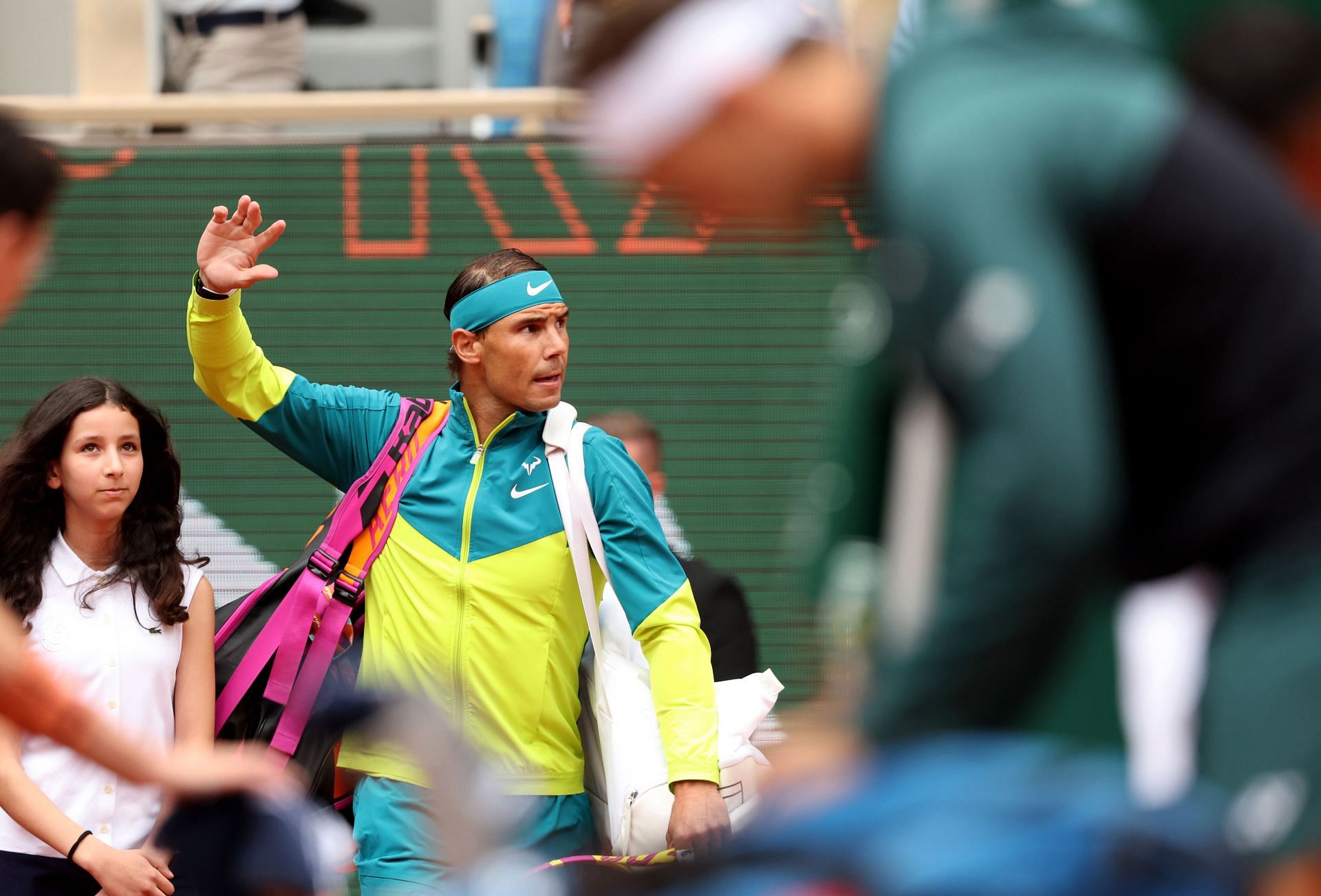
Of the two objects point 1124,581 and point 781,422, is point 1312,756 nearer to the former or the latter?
point 1124,581

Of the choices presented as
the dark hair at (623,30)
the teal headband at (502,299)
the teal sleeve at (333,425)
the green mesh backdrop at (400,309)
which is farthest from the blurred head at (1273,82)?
the green mesh backdrop at (400,309)

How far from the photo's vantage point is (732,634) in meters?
5.74

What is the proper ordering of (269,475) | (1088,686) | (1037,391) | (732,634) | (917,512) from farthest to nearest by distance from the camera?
(269,475) < (732,634) < (1088,686) < (917,512) < (1037,391)

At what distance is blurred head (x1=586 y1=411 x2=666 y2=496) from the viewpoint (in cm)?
636

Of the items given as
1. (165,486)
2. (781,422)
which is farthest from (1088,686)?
(781,422)

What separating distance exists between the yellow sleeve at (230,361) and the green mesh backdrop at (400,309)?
187 cm

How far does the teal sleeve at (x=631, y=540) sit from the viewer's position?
4.73 meters

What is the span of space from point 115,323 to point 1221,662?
601 cm

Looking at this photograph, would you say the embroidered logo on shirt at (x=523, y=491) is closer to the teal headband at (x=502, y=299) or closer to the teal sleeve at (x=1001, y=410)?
the teal headband at (x=502, y=299)

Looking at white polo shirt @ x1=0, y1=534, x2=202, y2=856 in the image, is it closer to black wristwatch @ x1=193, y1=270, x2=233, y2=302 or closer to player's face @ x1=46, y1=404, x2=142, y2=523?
player's face @ x1=46, y1=404, x2=142, y2=523

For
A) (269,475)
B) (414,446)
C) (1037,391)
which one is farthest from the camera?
(269,475)

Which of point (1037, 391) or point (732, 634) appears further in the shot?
point (732, 634)

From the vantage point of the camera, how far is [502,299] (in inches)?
201

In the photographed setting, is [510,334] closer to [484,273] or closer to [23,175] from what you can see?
[484,273]
